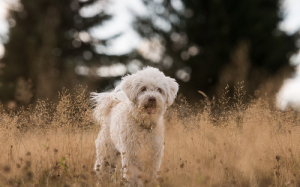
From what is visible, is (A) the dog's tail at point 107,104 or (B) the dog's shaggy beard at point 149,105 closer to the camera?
(B) the dog's shaggy beard at point 149,105

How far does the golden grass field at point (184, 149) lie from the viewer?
3.91 meters

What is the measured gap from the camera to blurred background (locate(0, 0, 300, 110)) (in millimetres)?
14453

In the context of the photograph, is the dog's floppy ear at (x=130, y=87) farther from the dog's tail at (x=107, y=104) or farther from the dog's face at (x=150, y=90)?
the dog's tail at (x=107, y=104)

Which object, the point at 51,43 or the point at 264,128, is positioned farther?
the point at 51,43

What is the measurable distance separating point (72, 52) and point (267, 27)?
10.5m

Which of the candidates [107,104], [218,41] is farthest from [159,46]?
[107,104]

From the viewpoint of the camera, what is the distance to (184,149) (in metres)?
5.07

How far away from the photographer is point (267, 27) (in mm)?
15250

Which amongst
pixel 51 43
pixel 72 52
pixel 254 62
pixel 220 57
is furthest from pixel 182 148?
pixel 72 52

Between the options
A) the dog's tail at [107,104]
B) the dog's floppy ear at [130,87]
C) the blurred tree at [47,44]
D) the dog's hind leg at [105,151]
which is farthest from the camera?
the blurred tree at [47,44]

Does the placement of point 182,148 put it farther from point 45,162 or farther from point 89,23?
point 89,23

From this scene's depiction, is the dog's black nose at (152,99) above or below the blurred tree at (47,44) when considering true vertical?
below

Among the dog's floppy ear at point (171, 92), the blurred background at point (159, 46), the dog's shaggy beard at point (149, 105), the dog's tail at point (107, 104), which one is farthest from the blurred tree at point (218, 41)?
the dog's shaggy beard at point (149, 105)

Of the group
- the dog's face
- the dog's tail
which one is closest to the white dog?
the dog's face
